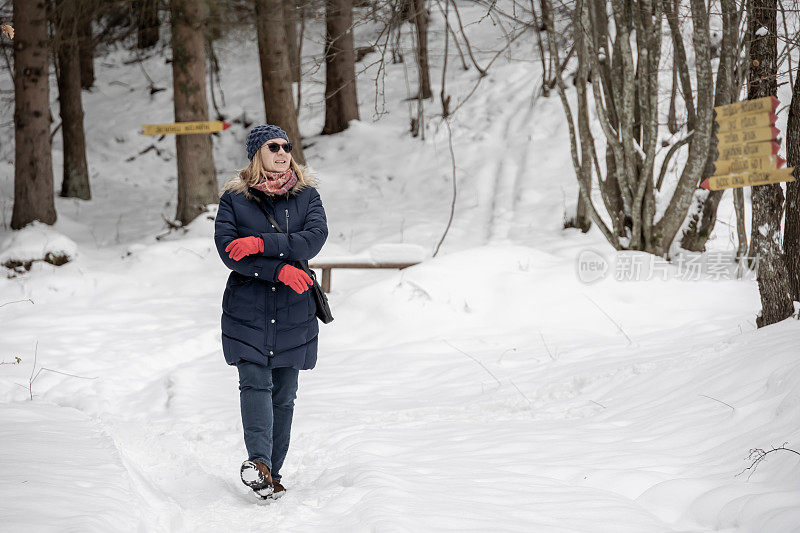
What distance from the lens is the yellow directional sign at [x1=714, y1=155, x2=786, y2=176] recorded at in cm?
472

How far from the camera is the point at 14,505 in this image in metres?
2.42

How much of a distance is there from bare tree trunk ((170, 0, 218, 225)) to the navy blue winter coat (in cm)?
780

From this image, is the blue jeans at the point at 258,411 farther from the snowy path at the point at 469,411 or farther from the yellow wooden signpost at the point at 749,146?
the yellow wooden signpost at the point at 749,146

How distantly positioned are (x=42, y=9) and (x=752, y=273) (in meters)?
10.2

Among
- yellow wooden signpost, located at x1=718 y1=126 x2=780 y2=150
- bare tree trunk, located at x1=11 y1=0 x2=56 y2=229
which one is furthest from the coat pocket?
bare tree trunk, located at x1=11 y1=0 x2=56 y2=229

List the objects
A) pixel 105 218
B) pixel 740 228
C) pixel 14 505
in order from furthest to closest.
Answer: pixel 105 218 < pixel 740 228 < pixel 14 505

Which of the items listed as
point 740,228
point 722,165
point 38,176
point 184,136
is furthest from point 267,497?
point 38,176

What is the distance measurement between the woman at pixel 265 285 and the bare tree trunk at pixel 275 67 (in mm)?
7925

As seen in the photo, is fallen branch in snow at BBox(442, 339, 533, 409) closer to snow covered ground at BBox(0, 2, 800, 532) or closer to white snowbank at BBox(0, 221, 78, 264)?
snow covered ground at BBox(0, 2, 800, 532)

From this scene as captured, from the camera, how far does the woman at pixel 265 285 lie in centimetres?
325

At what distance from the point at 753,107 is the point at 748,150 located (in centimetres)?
29

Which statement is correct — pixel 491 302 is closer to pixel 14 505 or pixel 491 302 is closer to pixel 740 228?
pixel 740 228

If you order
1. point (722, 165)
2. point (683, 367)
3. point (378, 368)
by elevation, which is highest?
point (722, 165)

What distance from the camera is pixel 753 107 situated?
16.5 feet
